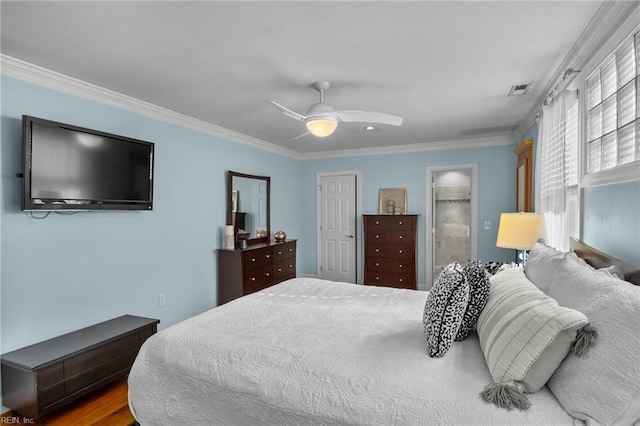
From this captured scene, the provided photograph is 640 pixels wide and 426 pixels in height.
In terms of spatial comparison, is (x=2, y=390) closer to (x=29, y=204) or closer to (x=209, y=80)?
(x=29, y=204)

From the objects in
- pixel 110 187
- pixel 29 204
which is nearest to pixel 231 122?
pixel 110 187

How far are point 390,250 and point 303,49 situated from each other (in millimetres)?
3818

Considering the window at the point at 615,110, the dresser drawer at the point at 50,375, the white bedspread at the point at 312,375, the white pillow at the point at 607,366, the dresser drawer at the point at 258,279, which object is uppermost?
the window at the point at 615,110

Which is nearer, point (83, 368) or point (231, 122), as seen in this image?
point (83, 368)

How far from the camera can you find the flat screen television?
2457mm

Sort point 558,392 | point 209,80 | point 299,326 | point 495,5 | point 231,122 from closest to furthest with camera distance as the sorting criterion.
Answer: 1. point 558,392
2. point 495,5
3. point 299,326
4. point 209,80
5. point 231,122

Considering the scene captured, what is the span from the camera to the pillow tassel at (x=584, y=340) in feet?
3.72

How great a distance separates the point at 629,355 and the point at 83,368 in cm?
301

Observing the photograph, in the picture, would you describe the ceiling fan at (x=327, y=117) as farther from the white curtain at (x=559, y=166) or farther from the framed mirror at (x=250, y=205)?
the framed mirror at (x=250, y=205)

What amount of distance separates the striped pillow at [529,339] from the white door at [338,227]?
4.66 m

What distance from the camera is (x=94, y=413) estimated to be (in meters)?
2.39

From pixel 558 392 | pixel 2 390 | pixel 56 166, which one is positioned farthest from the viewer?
pixel 56 166

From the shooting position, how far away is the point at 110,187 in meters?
3.01

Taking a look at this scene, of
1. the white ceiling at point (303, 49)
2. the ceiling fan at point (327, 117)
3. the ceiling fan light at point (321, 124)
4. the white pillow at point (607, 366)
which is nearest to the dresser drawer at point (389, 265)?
the white ceiling at point (303, 49)
